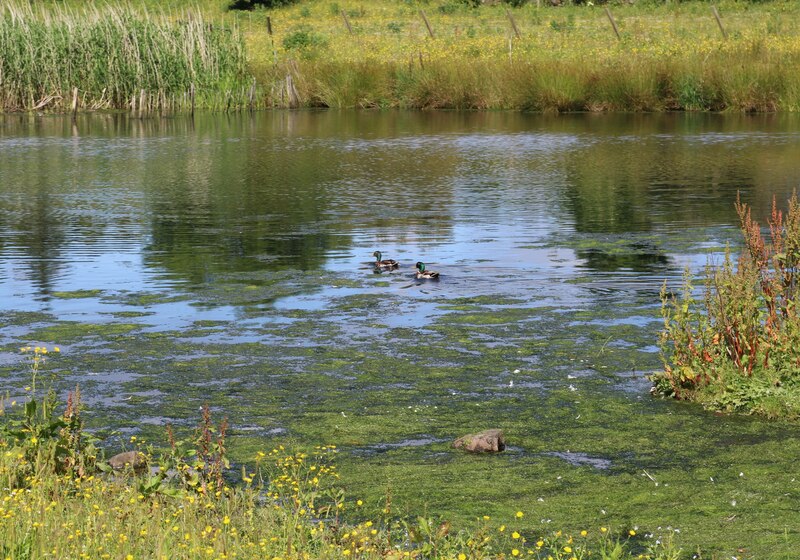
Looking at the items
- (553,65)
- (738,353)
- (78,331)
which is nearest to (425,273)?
(78,331)

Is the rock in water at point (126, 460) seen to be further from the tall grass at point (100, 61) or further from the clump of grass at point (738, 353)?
the tall grass at point (100, 61)

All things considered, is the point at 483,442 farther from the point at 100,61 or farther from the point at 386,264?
the point at 100,61

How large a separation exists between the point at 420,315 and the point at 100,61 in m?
23.3

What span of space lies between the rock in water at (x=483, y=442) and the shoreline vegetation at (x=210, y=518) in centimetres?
84

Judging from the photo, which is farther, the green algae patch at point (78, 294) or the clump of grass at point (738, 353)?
the green algae patch at point (78, 294)

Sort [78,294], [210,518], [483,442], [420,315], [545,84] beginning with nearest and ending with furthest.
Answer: [210,518] < [483,442] < [420,315] < [78,294] < [545,84]

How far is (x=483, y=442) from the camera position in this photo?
294 inches

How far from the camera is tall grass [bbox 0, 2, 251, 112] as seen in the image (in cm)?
3188

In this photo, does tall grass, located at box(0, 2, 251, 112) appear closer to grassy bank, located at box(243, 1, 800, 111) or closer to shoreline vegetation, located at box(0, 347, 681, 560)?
grassy bank, located at box(243, 1, 800, 111)

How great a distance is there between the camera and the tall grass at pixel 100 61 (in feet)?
105

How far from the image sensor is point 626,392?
28.5 ft

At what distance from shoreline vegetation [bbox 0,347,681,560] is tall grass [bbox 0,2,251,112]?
2609 cm

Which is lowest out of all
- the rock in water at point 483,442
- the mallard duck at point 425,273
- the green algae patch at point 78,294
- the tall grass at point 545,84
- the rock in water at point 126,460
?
the rock in water at point 483,442

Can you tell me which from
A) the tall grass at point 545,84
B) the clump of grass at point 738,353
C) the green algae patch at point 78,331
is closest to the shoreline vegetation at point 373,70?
the tall grass at point 545,84
